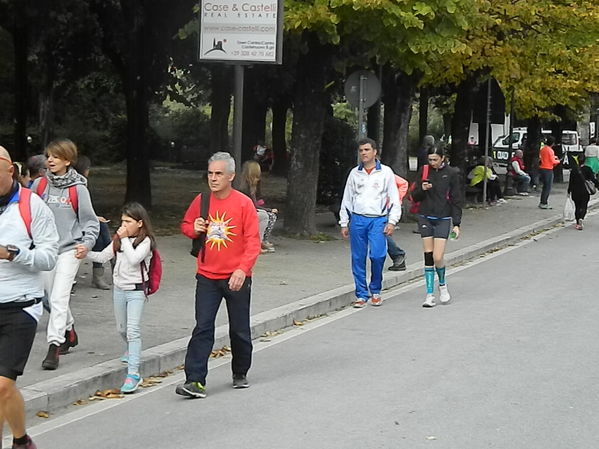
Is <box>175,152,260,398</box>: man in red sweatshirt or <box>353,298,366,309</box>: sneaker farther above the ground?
<box>175,152,260,398</box>: man in red sweatshirt

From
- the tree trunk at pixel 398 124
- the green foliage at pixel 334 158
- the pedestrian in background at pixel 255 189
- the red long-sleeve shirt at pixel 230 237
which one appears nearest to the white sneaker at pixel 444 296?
the pedestrian in background at pixel 255 189

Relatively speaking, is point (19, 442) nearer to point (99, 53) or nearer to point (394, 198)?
point (394, 198)

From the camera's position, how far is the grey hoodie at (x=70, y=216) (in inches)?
316

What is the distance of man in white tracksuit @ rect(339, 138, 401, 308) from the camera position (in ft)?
38.5

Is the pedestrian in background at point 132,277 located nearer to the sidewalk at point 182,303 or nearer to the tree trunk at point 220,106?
the sidewalk at point 182,303

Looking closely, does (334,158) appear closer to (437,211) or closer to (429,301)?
(437,211)

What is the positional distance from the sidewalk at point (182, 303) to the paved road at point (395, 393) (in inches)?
10.2

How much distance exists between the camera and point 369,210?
1177 centimetres

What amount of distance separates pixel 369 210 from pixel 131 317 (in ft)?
15.0

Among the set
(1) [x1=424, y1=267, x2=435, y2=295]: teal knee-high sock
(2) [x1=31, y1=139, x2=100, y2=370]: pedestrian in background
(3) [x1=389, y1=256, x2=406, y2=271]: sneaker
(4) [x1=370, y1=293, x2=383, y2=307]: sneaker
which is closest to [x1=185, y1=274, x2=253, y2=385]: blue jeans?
(2) [x1=31, y1=139, x2=100, y2=370]: pedestrian in background

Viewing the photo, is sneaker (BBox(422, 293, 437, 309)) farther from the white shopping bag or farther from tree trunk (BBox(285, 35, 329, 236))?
Result: the white shopping bag

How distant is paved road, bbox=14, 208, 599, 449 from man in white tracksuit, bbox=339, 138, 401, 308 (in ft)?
2.22

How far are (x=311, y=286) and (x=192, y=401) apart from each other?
5459 millimetres

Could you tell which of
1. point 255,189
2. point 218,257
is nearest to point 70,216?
point 218,257
